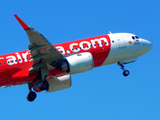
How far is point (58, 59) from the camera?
31.4 metres

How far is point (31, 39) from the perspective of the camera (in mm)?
27875

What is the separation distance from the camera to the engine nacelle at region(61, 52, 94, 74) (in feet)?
103

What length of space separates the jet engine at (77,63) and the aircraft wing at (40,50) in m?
0.76

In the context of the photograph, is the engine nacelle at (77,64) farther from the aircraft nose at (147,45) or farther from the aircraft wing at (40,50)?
the aircraft nose at (147,45)

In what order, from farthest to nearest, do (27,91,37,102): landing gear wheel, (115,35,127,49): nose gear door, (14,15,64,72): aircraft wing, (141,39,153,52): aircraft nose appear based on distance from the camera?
1. (141,39,153,52): aircraft nose
2. (115,35,127,49): nose gear door
3. (27,91,37,102): landing gear wheel
4. (14,15,64,72): aircraft wing

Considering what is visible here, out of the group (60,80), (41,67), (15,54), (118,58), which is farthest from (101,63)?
(15,54)

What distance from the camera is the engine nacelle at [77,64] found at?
31266 millimetres

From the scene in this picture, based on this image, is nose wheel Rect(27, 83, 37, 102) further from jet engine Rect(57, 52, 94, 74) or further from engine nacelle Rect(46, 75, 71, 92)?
jet engine Rect(57, 52, 94, 74)

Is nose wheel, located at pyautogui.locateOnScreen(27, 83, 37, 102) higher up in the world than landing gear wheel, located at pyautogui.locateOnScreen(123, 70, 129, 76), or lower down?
lower down

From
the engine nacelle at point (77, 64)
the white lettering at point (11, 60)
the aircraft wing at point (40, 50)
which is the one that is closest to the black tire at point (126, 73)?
the engine nacelle at point (77, 64)

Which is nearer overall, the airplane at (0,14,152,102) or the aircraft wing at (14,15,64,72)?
the aircraft wing at (14,15,64,72)

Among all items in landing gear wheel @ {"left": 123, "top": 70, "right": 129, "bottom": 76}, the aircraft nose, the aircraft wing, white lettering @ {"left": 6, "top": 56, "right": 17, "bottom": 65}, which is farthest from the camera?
the aircraft nose

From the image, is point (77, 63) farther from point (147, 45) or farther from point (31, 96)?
point (147, 45)

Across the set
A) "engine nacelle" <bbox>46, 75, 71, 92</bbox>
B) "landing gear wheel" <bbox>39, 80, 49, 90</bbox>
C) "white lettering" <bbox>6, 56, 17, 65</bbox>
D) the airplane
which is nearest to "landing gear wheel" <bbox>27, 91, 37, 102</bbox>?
the airplane
